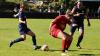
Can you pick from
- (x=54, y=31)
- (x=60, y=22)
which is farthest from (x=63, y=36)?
(x=60, y=22)

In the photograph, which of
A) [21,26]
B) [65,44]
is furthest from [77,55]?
[21,26]

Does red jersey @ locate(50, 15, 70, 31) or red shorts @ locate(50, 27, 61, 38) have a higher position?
red jersey @ locate(50, 15, 70, 31)

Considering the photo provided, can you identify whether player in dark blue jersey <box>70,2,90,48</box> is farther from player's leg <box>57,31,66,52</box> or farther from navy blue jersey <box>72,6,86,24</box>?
player's leg <box>57,31,66,52</box>

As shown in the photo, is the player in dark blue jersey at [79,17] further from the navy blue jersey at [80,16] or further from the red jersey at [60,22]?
the red jersey at [60,22]

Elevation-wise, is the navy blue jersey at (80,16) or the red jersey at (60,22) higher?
the red jersey at (60,22)

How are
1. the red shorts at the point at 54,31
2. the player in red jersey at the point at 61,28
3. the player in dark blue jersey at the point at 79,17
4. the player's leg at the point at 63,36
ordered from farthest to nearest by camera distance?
the player in dark blue jersey at the point at 79,17, the red shorts at the point at 54,31, the player in red jersey at the point at 61,28, the player's leg at the point at 63,36

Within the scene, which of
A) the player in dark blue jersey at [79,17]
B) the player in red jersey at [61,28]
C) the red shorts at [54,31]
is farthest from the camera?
the player in dark blue jersey at [79,17]

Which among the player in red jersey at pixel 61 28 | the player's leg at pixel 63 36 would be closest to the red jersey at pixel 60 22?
the player in red jersey at pixel 61 28

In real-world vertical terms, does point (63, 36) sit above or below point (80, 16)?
above

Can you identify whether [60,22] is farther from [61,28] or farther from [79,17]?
[79,17]

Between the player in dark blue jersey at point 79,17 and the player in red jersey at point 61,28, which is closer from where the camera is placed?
the player in red jersey at point 61,28

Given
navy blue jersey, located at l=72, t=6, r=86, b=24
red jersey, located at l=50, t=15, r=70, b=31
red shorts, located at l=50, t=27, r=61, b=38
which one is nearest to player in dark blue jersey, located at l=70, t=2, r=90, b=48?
navy blue jersey, located at l=72, t=6, r=86, b=24

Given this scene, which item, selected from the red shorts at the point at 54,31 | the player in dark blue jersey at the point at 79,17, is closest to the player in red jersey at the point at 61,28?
the red shorts at the point at 54,31

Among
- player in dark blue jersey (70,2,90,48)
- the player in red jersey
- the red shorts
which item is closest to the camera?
the player in red jersey
